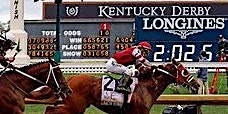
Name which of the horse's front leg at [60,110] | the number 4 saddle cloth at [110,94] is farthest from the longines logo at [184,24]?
the horse's front leg at [60,110]

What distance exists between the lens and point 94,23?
37156 millimetres

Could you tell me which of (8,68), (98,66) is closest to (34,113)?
(8,68)

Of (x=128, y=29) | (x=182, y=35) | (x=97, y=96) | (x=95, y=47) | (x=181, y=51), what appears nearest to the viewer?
(x=97, y=96)

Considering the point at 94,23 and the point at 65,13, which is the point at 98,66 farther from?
the point at 65,13

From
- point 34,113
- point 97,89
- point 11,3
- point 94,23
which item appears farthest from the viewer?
point 94,23

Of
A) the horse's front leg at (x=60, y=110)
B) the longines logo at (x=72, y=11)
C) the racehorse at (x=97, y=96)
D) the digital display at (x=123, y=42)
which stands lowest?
the horse's front leg at (x=60, y=110)

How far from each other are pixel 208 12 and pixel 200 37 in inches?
779

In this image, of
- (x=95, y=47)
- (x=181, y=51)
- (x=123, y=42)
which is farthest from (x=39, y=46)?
(x=181, y=51)

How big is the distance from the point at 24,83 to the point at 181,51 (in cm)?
1200

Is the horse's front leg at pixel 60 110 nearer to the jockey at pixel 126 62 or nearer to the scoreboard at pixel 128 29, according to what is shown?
the jockey at pixel 126 62

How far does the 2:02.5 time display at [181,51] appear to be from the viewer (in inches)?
834

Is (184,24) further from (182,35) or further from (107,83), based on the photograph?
(107,83)

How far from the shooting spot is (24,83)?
1033 cm

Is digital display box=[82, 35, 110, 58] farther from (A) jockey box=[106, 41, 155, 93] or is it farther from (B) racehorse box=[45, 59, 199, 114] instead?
(A) jockey box=[106, 41, 155, 93]
